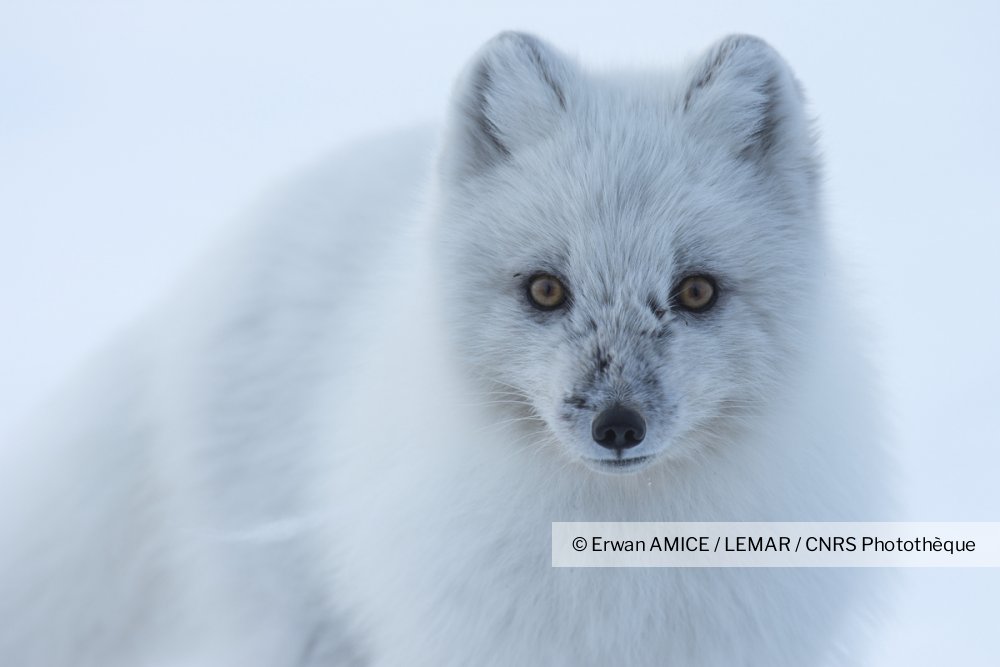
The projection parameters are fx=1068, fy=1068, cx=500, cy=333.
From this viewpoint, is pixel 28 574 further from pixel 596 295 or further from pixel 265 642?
pixel 596 295

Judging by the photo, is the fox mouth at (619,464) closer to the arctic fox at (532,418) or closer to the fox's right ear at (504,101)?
the arctic fox at (532,418)

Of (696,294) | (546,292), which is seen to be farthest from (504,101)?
(696,294)

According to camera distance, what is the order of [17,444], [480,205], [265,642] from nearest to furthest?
[480,205] → [265,642] → [17,444]

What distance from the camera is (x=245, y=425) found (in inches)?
97.8

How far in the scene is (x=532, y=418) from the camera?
1.83 m

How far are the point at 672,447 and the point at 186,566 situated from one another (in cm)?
131

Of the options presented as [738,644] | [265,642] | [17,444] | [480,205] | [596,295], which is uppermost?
[480,205]

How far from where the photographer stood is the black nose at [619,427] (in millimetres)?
1624

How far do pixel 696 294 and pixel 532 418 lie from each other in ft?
1.14

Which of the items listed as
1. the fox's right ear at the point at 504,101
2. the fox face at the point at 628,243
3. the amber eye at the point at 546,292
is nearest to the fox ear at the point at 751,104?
the fox face at the point at 628,243

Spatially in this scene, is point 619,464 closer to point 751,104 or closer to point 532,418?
point 532,418

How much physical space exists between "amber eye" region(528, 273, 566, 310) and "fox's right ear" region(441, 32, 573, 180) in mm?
288

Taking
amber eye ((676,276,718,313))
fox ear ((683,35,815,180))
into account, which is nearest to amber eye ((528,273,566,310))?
amber eye ((676,276,718,313))

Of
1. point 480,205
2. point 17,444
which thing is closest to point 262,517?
point 17,444
